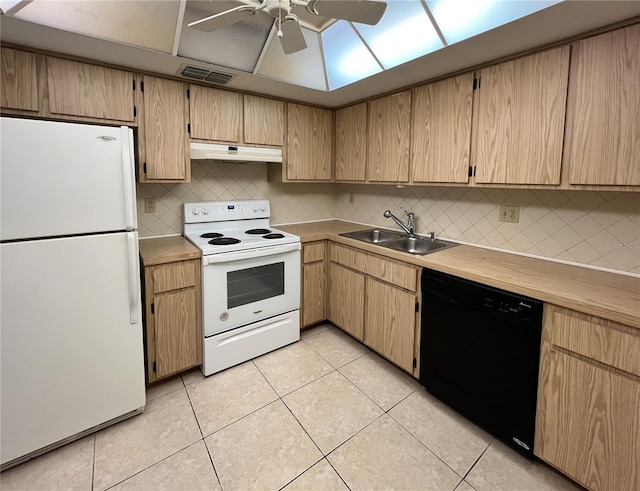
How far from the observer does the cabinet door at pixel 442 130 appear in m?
2.04

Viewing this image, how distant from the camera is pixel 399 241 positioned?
→ 2.73m

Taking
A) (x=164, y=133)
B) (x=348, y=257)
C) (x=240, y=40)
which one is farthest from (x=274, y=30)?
(x=348, y=257)

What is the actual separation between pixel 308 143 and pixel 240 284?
1.50 meters

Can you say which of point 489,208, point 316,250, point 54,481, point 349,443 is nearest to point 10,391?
point 54,481

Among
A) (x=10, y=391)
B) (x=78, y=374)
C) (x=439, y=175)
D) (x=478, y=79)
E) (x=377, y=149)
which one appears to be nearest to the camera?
(x=10, y=391)

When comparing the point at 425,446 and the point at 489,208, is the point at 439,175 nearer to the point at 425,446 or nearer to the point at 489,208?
the point at 489,208

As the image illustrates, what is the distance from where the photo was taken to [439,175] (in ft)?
7.32

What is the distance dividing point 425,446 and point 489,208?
159 cm

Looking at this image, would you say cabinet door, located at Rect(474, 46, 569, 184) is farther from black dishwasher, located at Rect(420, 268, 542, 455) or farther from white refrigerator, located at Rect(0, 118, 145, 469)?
white refrigerator, located at Rect(0, 118, 145, 469)

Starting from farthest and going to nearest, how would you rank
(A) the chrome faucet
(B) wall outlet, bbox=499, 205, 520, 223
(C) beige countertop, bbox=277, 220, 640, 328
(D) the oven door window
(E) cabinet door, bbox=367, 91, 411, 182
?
(A) the chrome faucet < (E) cabinet door, bbox=367, 91, 411, 182 < (D) the oven door window < (B) wall outlet, bbox=499, 205, 520, 223 < (C) beige countertop, bbox=277, 220, 640, 328

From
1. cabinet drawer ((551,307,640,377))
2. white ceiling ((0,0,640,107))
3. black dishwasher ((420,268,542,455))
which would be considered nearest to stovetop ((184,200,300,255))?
white ceiling ((0,0,640,107))

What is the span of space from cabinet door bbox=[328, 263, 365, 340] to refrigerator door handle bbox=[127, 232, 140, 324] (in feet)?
5.06

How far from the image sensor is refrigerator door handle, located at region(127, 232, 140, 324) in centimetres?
169

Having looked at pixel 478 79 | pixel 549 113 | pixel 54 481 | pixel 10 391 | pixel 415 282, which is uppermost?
pixel 478 79
